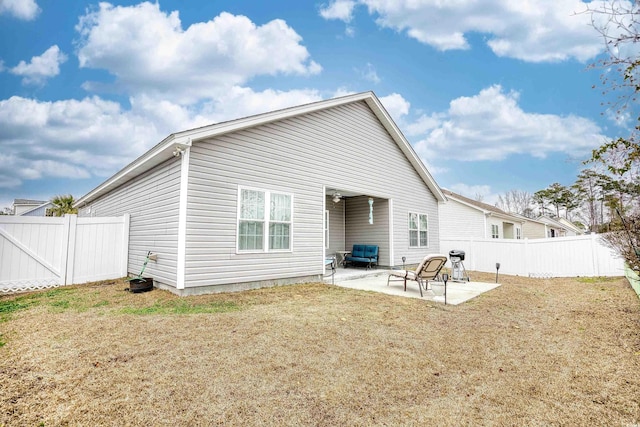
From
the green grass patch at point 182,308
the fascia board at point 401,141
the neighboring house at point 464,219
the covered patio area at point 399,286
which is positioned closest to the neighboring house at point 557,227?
the neighboring house at point 464,219

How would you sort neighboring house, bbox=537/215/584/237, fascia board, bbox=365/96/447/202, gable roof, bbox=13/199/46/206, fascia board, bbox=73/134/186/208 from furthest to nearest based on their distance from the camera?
gable roof, bbox=13/199/46/206 → neighboring house, bbox=537/215/584/237 → fascia board, bbox=365/96/447/202 → fascia board, bbox=73/134/186/208

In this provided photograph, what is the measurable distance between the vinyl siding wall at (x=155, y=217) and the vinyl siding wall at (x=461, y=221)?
17283 mm

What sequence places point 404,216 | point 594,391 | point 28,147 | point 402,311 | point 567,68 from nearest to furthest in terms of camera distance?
point 594,391
point 402,311
point 567,68
point 404,216
point 28,147

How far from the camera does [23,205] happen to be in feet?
119

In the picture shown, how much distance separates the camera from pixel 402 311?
20.1 ft

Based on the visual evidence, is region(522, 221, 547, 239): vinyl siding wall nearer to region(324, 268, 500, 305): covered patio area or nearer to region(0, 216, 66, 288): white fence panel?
region(324, 268, 500, 305): covered patio area

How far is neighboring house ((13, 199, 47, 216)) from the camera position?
34.5m

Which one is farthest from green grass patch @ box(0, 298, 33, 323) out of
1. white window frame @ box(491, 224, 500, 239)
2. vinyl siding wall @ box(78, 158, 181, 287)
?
white window frame @ box(491, 224, 500, 239)

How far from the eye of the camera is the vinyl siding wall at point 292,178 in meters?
7.29

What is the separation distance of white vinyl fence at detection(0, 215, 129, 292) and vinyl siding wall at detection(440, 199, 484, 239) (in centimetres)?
1800

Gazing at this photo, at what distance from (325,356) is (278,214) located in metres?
5.38

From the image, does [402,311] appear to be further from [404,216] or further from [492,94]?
[492,94]

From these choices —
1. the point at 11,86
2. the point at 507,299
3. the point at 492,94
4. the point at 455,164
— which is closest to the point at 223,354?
the point at 507,299

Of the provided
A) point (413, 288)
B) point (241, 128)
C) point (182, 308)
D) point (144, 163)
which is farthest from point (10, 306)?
point (413, 288)
